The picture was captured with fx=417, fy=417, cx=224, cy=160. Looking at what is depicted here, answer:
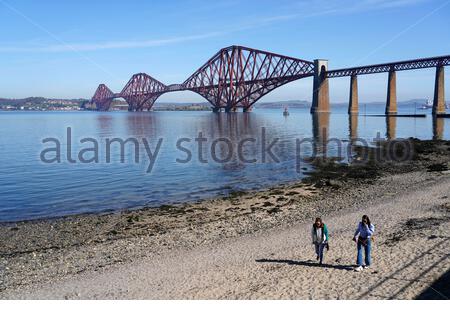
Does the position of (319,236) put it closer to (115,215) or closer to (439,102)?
(115,215)

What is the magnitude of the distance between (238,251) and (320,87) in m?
120

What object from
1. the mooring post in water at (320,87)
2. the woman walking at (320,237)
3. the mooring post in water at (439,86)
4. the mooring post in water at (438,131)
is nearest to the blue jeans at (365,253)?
the woman walking at (320,237)

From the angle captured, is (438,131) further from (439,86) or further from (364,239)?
(364,239)

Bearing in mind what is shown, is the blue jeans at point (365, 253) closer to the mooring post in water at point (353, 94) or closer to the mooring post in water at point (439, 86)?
the mooring post in water at point (439, 86)

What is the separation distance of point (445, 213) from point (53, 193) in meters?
19.5

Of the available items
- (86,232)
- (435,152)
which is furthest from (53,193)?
→ (435,152)

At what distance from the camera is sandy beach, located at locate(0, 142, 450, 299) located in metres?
9.80

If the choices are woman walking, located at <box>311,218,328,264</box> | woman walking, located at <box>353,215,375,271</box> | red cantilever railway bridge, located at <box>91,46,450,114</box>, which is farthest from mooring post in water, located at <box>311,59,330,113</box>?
woman walking, located at <box>353,215,375,271</box>

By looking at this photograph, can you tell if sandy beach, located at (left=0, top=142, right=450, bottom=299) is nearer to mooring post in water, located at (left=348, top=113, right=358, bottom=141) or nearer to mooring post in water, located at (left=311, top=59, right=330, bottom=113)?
mooring post in water, located at (left=348, top=113, right=358, bottom=141)

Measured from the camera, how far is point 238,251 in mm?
12648

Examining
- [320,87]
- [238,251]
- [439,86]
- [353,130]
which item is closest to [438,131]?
[353,130]

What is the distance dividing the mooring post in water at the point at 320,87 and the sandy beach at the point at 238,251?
356ft

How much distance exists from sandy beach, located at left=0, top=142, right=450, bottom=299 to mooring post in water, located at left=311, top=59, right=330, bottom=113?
108551 millimetres

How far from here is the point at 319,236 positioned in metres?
10.9
